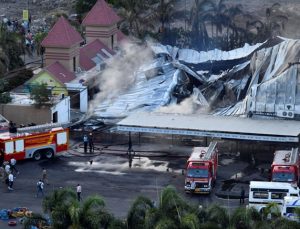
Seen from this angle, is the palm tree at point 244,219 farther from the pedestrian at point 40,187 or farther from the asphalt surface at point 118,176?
the pedestrian at point 40,187

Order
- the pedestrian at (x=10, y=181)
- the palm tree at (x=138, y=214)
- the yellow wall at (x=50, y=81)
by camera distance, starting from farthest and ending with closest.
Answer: the yellow wall at (x=50, y=81) < the pedestrian at (x=10, y=181) < the palm tree at (x=138, y=214)

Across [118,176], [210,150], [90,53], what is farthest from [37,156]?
[90,53]

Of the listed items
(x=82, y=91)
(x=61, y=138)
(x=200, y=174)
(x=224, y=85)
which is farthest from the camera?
(x=224, y=85)

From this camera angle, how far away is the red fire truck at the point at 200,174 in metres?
48.1

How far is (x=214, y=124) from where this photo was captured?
53.8 m

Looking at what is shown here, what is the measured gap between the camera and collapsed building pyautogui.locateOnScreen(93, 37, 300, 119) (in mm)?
57219

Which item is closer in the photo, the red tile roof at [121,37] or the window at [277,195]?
the window at [277,195]

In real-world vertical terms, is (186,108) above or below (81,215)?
above

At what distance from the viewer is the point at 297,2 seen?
7925 centimetres

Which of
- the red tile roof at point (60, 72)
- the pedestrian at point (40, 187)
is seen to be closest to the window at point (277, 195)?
the pedestrian at point (40, 187)

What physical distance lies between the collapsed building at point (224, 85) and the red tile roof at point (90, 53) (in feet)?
9.97

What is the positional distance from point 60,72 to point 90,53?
613 centimetres

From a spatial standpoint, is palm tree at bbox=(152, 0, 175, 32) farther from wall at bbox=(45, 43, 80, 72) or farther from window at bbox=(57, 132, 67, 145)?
window at bbox=(57, 132, 67, 145)

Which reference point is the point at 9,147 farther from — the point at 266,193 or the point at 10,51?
the point at 10,51
